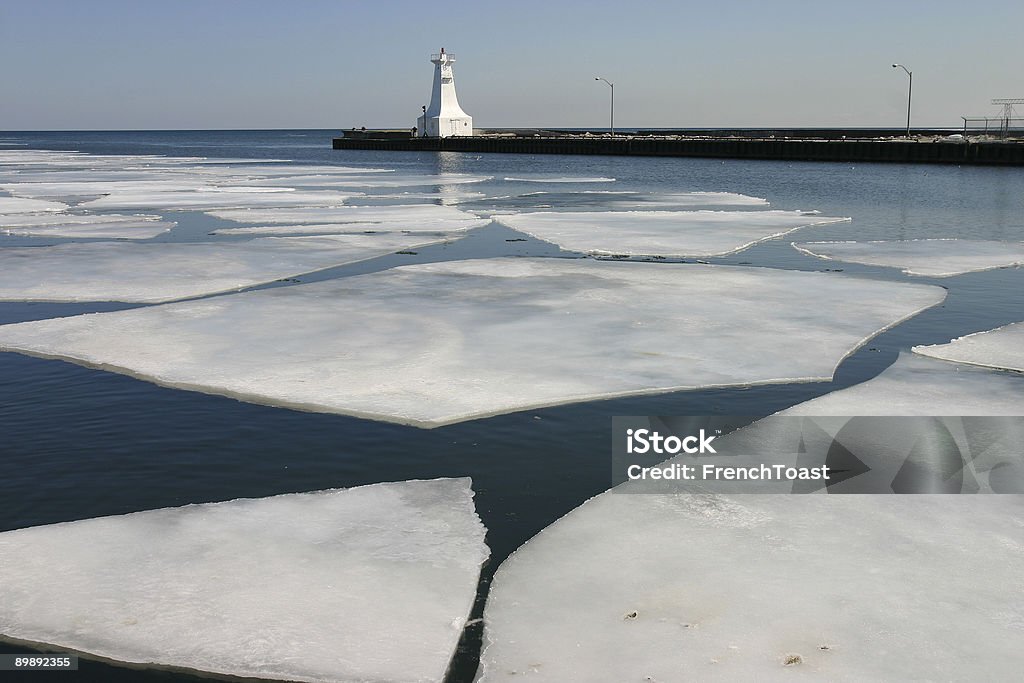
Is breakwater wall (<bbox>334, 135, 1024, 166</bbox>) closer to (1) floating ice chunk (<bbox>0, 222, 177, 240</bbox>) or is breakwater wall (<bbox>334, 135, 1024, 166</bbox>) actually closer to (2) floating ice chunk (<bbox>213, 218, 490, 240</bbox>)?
(2) floating ice chunk (<bbox>213, 218, 490, 240</bbox>)

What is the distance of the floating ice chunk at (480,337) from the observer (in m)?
8.33

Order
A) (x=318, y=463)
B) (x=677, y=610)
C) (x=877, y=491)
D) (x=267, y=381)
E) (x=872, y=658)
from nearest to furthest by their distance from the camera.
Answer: (x=872, y=658) → (x=677, y=610) → (x=877, y=491) → (x=318, y=463) → (x=267, y=381)

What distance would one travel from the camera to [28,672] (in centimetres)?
440

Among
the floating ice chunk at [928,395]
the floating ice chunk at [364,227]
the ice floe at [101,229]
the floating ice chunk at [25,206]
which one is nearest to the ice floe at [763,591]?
the floating ice chunk at [928,395]

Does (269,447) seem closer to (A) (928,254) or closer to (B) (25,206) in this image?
(A) (928,254)

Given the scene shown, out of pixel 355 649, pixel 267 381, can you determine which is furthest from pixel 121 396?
pixel 355 649

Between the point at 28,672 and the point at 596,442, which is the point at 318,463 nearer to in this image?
the point at 596,442

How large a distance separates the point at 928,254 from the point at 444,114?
270 ft

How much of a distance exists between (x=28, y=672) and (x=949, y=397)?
6.71 m

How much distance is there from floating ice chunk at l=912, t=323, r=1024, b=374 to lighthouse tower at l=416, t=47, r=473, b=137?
85.3m

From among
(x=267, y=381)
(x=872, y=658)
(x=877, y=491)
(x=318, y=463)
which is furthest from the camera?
(x=267, y=381)

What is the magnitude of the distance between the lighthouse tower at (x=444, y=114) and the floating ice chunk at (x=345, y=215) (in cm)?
6803

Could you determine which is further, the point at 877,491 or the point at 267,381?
the point at 267,381

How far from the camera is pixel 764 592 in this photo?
484 cm
